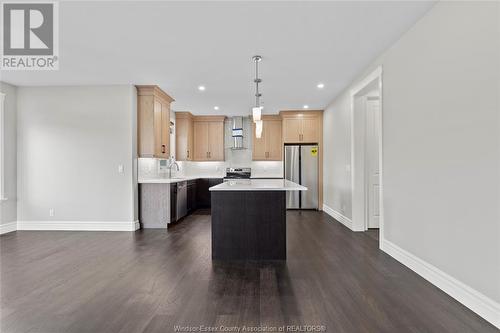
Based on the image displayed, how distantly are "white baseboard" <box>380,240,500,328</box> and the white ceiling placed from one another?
8.27 ft

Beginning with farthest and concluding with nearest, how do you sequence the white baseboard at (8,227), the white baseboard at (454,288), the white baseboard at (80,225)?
the white baseboard at (80,225) < the white baseboard at (8,227) < the white baseboard at (454,288)

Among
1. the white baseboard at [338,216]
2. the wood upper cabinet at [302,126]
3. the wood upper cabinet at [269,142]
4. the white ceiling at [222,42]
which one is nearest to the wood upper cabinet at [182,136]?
the wood upper cabinet at [269,142]

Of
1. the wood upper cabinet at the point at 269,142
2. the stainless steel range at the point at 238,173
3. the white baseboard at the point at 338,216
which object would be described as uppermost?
the wood upper cabinet at the point at 269,142

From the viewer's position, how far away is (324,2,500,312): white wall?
1998mm

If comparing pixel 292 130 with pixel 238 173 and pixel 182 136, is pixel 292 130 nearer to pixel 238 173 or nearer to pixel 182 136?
pixel 238 173

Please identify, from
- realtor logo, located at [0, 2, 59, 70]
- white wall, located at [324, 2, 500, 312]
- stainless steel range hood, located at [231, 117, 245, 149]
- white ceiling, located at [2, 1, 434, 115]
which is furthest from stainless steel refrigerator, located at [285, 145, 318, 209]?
realtor logo, located at [0, 2, 59, 70]

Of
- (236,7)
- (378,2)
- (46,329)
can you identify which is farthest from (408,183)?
(46,329)

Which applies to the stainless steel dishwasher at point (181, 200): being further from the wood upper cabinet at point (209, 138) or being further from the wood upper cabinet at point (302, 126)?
the wood upper cabinet at point (302, 126)

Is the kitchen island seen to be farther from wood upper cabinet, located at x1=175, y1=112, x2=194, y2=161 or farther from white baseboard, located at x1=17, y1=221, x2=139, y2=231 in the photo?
wood upper cabinet, located at x1=175, y1=112, x2=194, y2=161

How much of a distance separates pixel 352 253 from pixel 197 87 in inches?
150

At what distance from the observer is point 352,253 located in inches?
142

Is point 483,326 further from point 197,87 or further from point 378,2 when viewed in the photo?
point 197,87

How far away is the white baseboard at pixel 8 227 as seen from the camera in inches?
187

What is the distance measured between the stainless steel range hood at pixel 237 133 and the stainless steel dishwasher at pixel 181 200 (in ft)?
7.17
